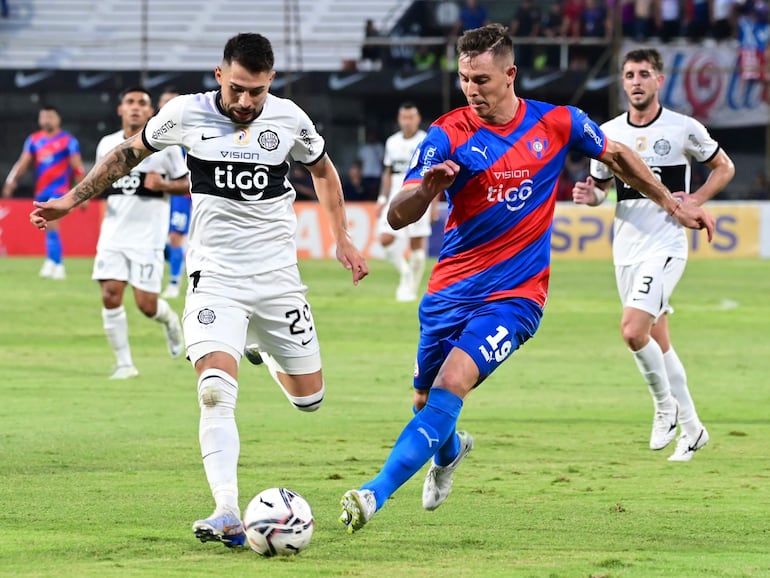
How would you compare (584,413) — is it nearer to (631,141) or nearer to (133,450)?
(631,141)

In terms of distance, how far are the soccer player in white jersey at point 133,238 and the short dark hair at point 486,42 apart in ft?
18.8

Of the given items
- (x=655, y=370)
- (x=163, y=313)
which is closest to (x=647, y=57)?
(x=655, y=370)

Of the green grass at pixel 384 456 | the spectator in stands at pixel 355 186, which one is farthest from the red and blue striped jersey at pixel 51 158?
the green grass at pixel 384 456

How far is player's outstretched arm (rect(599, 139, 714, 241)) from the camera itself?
711 cm

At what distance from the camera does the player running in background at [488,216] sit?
661 cm

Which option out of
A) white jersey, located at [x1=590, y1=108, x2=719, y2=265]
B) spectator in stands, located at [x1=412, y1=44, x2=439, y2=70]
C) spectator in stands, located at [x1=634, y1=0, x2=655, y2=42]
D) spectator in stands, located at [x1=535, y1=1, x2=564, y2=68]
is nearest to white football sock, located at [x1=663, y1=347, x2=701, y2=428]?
white jersey, located at [x1=590, y1=108, x2=719, y2=265]

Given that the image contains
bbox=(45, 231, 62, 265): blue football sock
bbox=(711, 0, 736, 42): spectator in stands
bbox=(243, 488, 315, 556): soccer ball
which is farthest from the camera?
bbox=(711, 0, 736, 42): spectator in stands

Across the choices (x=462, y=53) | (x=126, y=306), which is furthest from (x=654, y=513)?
(x=126, y=306)

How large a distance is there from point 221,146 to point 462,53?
120cm

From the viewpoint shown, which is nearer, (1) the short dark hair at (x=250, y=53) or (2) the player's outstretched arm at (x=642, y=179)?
(1) the short dark hair at (x=250, y=53)

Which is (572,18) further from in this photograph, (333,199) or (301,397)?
(301,397)

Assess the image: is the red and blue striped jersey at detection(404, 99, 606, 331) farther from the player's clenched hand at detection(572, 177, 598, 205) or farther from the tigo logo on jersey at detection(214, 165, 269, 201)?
the player's clenched hand at detection(572, 177, 598, 205)

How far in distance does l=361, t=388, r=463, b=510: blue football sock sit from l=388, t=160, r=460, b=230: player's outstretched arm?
2.54ft

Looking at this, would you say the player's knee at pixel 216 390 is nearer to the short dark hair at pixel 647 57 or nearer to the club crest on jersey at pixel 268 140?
the club crest on jersey at pixel 268 140
